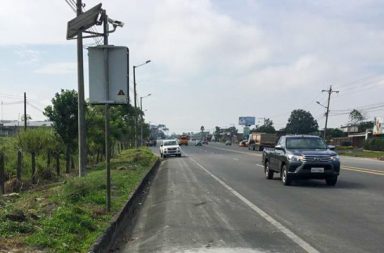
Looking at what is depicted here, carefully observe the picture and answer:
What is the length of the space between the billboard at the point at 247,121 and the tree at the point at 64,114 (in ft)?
519

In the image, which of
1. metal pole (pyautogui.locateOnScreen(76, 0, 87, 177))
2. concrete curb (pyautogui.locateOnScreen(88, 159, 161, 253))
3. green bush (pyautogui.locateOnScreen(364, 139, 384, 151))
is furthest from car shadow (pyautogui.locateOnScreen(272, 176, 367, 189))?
green bush (pyautogui.locateOnScreen(364, 139, 384, 151))

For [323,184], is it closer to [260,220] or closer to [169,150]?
[260,220]

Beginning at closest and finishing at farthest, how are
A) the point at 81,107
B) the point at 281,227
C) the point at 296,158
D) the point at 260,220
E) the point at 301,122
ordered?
the point at 281,227 < the point at 260,220 < the point at 296,158 < the point at 81,107 < the point at 301,122

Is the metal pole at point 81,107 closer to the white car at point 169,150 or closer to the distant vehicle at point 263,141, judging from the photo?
the white car at point 169,150

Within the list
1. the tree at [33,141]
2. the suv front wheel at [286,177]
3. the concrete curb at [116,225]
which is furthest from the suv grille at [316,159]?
the tree at [33,141]

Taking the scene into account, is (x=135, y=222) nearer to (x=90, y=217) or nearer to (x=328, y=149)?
(x=90, y=217)

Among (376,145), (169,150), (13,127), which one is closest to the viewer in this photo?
(169,150)

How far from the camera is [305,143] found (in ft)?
64.1

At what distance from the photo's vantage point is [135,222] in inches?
439

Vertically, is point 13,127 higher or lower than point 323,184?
higher

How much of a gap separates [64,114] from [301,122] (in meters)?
139

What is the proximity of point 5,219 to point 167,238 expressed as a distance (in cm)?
265

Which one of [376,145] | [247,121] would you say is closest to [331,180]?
[376,145]

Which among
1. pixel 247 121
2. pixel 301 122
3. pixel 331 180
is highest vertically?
pixel 247 121
